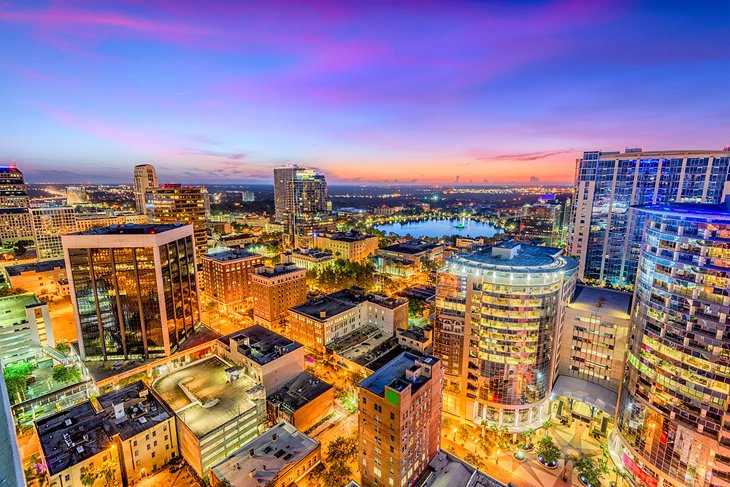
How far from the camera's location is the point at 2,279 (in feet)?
377

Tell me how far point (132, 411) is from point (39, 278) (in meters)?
103

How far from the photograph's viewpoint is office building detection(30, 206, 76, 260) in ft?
542

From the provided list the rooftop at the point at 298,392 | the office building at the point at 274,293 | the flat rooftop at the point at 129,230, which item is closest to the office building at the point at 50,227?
the flat rooftop at the point at 129,230

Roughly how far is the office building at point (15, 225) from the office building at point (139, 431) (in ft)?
578

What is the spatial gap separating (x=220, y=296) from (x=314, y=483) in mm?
77142

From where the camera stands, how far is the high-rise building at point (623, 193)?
305ft

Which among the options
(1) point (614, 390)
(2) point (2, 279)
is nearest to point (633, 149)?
(1) point (614, 390)

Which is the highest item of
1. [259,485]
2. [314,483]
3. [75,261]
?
[75,261]

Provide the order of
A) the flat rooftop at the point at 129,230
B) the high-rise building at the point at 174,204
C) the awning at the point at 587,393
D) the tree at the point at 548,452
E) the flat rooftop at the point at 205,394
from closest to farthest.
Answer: the tree at the point at 548,452
the flat rooftop at the point at 205,394
the awning at the point at 587,393
the flat rooftop at the point at 129,230
the high-rise building at the point at 174,204

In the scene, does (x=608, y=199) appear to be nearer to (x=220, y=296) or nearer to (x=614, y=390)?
(x=614, y=390)

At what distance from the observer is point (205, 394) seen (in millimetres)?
60625

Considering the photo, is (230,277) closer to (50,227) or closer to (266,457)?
(266,457)

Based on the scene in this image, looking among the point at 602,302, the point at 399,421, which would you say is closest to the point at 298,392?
Answer: the point at 399,421

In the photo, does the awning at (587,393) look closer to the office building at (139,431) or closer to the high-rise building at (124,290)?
the office building at (139,431)
